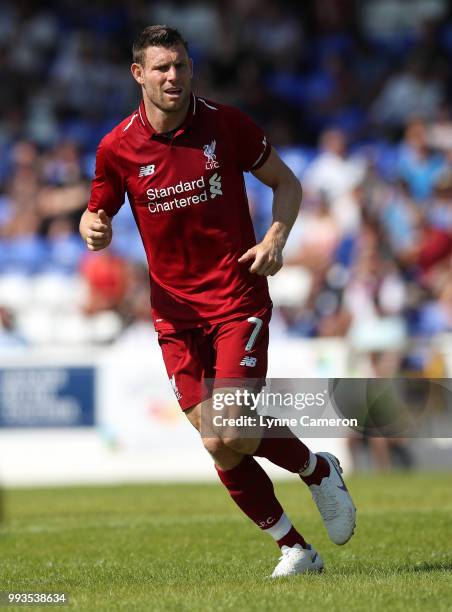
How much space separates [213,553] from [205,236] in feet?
7.19

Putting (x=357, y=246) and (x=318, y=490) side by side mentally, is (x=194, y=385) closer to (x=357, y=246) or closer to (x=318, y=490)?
(x=318, y=490)

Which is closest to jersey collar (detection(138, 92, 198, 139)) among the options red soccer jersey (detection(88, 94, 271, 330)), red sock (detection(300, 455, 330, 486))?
red soccer jersey (detection(88, 94, 271, 330))

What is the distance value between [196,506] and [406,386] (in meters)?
2.51

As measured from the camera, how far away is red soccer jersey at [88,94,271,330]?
262 inches

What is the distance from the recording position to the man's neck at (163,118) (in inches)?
262

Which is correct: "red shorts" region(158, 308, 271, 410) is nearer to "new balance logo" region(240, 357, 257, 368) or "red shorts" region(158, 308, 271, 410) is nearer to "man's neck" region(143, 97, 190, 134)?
"new balance logo" region(240, 357, 257, 368)

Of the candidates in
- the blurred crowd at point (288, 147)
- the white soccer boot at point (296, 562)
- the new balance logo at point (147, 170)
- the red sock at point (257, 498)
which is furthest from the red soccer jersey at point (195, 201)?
the blurred crowd at point (288, 147)

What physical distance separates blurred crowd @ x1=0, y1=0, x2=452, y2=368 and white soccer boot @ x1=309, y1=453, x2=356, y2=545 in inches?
292

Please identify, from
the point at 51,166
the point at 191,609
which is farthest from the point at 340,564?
the point at 51,166

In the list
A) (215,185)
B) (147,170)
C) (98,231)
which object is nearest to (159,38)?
(147,170)

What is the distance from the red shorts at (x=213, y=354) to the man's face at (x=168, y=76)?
119cm

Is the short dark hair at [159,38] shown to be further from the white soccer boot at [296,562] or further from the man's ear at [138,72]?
the white soccer boot at [296,562]

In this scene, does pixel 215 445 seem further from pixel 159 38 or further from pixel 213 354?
pixel 159 38

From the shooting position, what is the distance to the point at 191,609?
18.0ft
